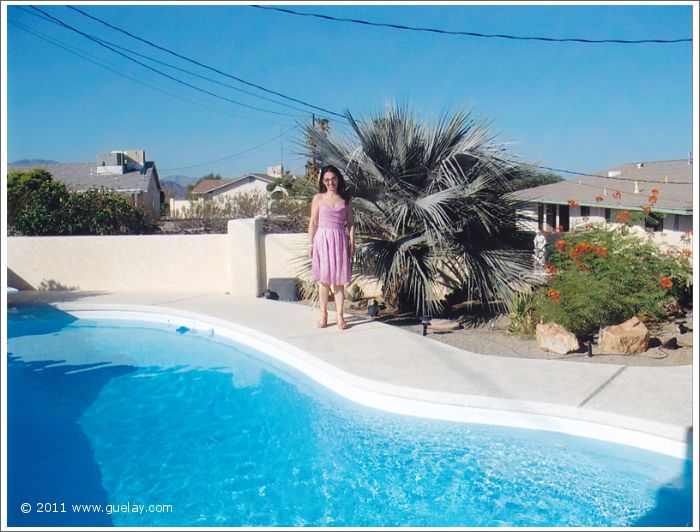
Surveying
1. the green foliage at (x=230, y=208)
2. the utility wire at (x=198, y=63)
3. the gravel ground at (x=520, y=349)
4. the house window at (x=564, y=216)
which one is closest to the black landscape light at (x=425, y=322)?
the gravel ground at (x=520, y=349)

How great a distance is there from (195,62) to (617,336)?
13.6 meters

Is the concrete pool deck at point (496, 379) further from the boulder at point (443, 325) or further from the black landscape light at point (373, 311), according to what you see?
the boulder at point (443, 325)

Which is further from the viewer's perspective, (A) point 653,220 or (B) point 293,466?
(A) point 653,220

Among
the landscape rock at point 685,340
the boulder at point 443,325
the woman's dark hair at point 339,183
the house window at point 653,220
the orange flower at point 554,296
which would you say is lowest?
the landscape rock at point 685,340

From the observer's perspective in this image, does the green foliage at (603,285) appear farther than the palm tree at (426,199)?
No

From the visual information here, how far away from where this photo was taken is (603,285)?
647 cm

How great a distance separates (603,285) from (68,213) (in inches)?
393

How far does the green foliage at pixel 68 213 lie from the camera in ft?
38.4

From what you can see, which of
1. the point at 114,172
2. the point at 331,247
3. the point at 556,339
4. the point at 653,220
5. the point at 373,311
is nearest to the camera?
the point at 556,339

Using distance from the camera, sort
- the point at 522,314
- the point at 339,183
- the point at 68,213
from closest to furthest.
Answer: the point at 339,183
the point at 522,314
the point at 68,213

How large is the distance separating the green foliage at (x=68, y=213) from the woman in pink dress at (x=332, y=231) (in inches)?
274

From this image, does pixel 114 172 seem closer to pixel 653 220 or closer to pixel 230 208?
pixel 230 208

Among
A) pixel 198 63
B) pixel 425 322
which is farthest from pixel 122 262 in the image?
pixel 198 63

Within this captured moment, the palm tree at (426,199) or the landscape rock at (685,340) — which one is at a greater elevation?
the palm tree at (426,199)
